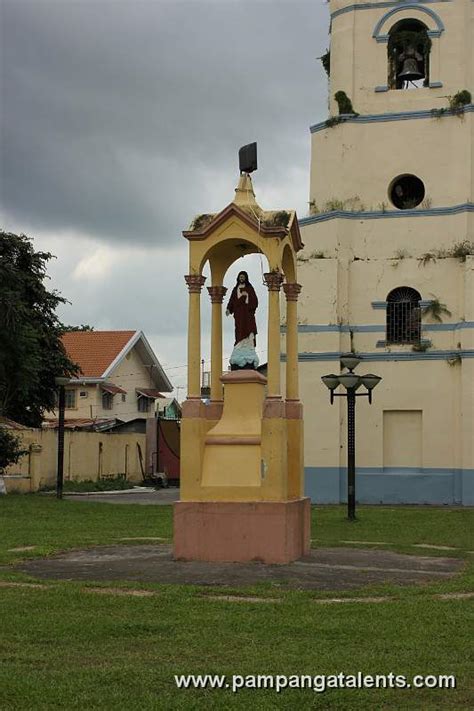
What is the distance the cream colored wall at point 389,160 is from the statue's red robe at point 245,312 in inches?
577

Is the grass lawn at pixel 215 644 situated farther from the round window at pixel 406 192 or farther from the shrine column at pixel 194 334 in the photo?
the round window at pixel 406 192

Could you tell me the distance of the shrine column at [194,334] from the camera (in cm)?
1313

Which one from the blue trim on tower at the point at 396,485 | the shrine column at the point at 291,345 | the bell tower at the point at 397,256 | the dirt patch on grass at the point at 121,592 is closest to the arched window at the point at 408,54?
the bell tower at the point at 397,256

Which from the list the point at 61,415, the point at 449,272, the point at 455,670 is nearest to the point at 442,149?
the point at 449,272

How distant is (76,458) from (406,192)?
14.9 m

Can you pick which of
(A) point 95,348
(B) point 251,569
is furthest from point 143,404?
(B) point 251,569

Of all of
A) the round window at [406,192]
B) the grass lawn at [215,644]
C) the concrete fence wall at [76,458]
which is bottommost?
the grass lawn at [215,644]

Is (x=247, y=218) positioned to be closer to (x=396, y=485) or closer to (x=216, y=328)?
(x=216, y=328)

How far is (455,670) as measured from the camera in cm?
689

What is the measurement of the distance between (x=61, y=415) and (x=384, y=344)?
8.18 m

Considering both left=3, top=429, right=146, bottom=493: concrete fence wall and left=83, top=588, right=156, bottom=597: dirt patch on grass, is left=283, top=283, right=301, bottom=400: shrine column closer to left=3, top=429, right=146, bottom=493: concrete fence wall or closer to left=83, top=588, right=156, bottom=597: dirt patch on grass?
left=83, top=588, right=156, bottom=597: dirt patch on grass

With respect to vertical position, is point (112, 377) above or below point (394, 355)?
above

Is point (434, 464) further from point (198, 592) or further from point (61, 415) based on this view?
point (198, 592)

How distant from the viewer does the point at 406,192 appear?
2803cm
